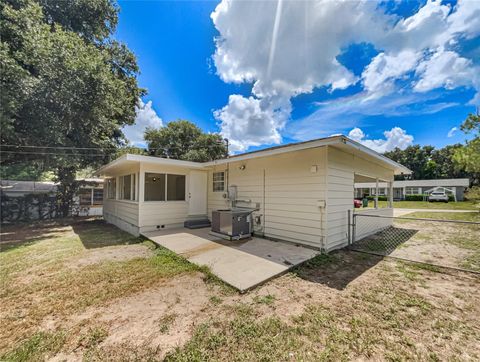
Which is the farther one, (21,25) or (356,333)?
(21,25)

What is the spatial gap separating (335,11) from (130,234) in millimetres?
9589

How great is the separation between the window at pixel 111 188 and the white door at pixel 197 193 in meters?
5.16

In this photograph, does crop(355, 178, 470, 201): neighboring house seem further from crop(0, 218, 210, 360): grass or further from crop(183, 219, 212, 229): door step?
crop(0, 218, 210, 360): grass

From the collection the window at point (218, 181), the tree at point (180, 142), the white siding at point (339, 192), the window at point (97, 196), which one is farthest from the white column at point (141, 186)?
the tree at point (180, 142)

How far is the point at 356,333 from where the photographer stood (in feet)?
7.16

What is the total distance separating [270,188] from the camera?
20.0 ft

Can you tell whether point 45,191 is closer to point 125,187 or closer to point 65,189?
point 65,189

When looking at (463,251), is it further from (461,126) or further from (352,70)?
(461,126)

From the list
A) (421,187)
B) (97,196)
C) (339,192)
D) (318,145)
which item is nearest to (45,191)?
(97,196)

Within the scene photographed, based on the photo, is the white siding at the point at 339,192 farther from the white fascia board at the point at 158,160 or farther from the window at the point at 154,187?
the window at the point at 154,187

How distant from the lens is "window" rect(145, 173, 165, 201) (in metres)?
7.15

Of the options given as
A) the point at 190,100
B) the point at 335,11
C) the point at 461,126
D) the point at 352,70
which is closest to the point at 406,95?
the point at 352,70

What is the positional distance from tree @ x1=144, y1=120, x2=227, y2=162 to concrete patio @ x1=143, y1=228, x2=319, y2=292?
16.1 meters

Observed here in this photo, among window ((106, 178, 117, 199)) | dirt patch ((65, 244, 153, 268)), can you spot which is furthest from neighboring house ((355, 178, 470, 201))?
dirt patch ((65, 244, 153, 268))
